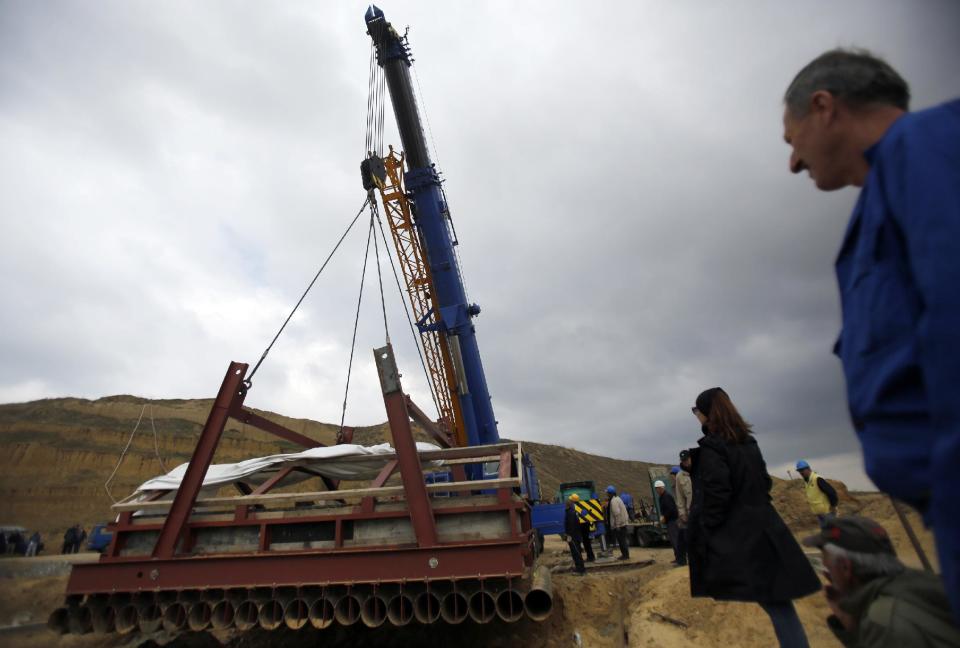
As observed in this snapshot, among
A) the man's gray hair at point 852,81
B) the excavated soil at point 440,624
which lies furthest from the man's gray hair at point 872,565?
the man's gray hair at point 852,81

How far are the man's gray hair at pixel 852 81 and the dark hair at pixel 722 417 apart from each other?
215 cm

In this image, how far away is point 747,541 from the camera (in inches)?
110

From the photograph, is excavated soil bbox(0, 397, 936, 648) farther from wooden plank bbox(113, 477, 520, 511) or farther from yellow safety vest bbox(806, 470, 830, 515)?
wooden plank bbox(113, 477, 520, 511)

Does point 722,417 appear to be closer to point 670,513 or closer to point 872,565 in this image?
point 872,565

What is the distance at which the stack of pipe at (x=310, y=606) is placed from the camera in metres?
4.37

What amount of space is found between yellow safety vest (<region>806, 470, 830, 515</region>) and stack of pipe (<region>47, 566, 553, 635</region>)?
220 inches

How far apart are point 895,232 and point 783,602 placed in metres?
2.52

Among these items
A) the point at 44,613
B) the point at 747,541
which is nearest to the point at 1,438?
the point at 44,613

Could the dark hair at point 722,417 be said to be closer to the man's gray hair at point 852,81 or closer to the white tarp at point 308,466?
the man's gray hair at point 852,81

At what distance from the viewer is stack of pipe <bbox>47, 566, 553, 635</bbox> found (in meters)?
4.37

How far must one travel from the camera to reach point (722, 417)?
123 inches

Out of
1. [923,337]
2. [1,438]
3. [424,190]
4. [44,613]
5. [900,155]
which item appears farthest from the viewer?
[1,438]

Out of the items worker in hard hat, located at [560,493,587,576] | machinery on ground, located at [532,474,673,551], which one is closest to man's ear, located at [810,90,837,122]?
worker in hard hat, located at [560,493,587,576]

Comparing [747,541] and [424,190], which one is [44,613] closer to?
[424,190]
